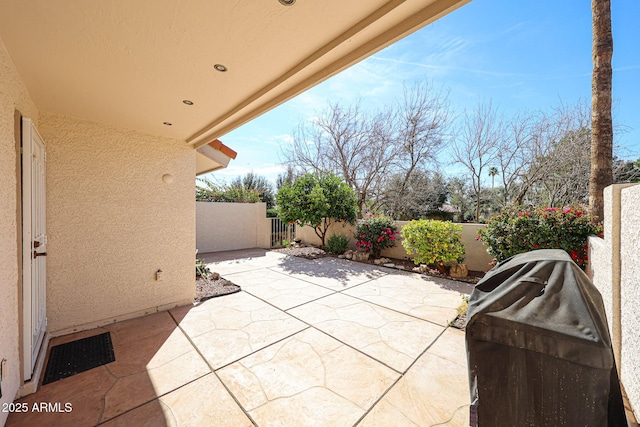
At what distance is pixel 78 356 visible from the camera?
3.05 m

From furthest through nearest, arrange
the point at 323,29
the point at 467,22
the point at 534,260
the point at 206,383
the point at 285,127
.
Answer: the point at 285,127, the point at 467,22, the point at 206,383, the point at 323,29, the point at 534,260

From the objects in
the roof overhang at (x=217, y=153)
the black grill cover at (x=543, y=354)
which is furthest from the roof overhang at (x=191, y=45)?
the roof overhang at (x=217, y=153)

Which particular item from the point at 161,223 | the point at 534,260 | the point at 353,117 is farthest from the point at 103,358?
the point at 353,117

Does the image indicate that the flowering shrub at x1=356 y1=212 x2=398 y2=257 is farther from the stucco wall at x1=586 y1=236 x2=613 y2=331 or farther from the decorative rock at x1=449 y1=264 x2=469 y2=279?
the stucco wall at x1=586 y1=236 x2=613 y2=331

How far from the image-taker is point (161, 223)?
4.38 meters

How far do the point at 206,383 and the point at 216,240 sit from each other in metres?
8.39

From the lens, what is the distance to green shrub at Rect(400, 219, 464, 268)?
A: 6531mm

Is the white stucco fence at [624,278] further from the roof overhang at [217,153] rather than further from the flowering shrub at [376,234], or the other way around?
the roof overhang at [217,153]

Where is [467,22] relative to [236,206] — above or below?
above

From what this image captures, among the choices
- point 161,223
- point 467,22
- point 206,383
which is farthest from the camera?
point 467,22

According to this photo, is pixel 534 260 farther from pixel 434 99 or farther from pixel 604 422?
pixel 434 99

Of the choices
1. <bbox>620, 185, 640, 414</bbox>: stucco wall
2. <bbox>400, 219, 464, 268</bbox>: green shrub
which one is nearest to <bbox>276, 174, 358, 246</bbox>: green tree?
<bbox>400, 219, 464, 268</bbox>: green shrub

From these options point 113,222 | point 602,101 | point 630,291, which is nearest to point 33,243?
point 113,222

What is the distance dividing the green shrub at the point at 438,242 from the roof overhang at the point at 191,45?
5.49 meters
